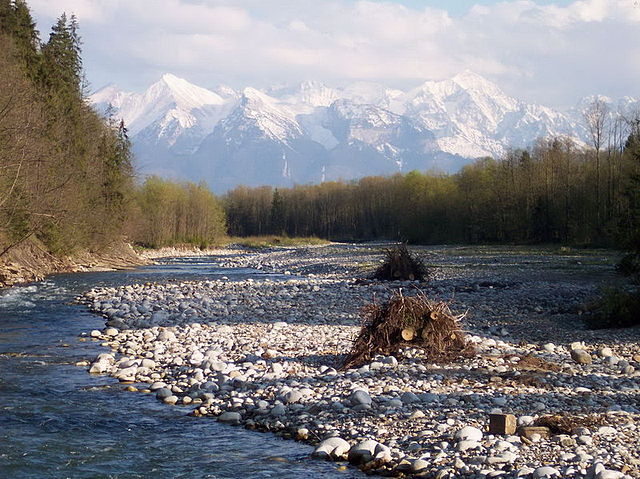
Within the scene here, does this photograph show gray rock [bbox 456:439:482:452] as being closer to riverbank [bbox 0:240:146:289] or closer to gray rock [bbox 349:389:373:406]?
gray rock [bbox 349:389:373:406]

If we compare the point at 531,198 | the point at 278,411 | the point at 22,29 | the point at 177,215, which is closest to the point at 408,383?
the point at 278,411

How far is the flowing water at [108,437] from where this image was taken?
23.1 ft

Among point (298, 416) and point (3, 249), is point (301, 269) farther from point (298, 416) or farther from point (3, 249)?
point (298, 416)

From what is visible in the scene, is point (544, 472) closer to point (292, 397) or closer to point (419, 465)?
point (419, 465)

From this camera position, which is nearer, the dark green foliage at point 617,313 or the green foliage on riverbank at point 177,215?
the dark green foliage at point 617,313

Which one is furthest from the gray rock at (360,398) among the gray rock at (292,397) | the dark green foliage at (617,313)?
the dark green foliage at (617,313)

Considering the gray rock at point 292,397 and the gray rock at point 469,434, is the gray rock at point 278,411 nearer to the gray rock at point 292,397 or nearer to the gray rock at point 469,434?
the gray rock at point 292,397

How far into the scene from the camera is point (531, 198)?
61.9 metres

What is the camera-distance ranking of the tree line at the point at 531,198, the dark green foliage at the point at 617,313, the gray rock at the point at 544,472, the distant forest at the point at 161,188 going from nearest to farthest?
the gray rock at the point at 544,472, the dark green foliage at the point at 617,313, the distant forest at the point at 161,188, the tree line at the point at 531,198

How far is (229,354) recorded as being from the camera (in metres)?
12.8

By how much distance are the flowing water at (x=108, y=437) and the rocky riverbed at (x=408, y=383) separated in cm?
38

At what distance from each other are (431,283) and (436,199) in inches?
2327

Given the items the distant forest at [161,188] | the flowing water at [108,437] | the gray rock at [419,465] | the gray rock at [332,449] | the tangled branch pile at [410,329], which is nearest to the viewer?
the gray rock at [419,465]

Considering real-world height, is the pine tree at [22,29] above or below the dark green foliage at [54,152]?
above
